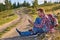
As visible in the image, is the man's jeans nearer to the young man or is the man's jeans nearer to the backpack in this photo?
the young man

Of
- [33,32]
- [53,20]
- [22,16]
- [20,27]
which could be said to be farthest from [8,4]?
[53,20]

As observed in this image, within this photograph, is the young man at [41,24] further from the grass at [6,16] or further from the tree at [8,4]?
the tree at [8,4]

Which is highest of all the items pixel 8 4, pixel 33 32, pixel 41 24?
pixel 8 4

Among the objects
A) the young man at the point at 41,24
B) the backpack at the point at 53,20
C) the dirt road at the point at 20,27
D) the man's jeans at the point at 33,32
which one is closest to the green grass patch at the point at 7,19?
the dirt road at the point at 20,27

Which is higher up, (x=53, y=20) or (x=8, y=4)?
(x=8, y=4)

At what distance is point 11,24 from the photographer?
167 inches

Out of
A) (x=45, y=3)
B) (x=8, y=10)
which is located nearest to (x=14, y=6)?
(x=8, y=10)

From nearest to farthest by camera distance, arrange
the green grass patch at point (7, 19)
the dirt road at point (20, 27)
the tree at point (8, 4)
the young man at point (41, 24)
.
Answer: the young man at point (41, 24)
the dirt road at point (20, 27)
the green grass patch at point (7, 19)
the tree at point (8, 4)

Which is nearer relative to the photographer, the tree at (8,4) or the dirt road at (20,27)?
the dirt road at (20,27)

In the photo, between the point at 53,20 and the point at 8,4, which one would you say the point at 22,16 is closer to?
the point at 8,4

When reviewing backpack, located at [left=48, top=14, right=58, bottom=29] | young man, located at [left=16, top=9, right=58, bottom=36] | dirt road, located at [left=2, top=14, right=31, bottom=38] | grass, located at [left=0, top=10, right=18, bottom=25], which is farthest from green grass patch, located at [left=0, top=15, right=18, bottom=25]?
backpack, located at [left=48, top=14, right=58, bottom=29]

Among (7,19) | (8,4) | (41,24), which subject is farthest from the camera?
(8,4)

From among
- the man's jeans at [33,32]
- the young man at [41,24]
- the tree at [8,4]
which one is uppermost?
the tree at [8,4]

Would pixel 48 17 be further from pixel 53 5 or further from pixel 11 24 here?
pixel 11 24
